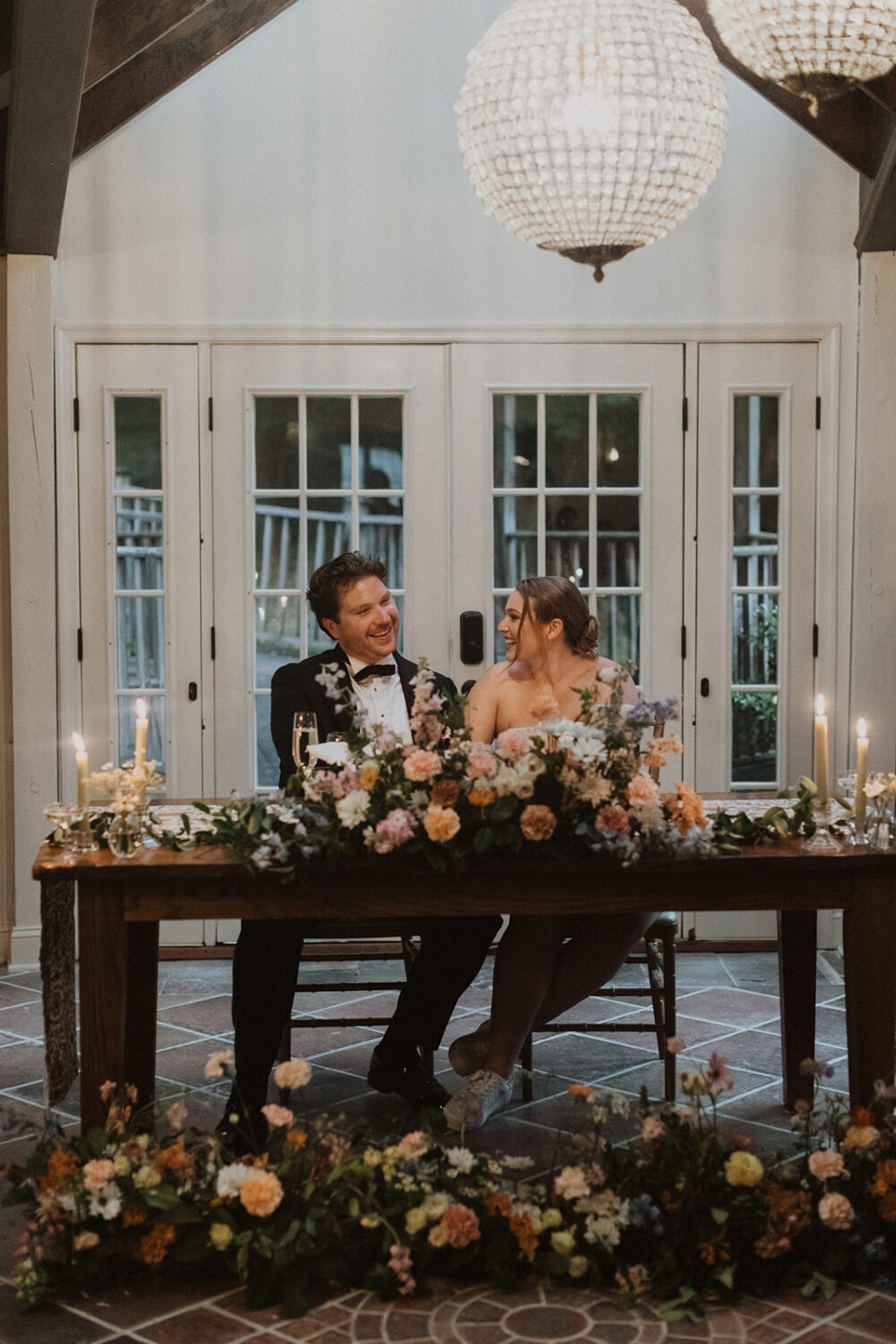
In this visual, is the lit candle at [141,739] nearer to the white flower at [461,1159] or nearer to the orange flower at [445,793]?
the orange flower at [445,793]

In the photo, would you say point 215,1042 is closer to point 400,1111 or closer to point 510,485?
point 400,1111

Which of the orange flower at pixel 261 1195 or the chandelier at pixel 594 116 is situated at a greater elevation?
the chandelier at pixel 594 116

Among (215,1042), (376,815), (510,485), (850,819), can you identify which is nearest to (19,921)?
(215,1042)

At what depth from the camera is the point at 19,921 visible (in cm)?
496

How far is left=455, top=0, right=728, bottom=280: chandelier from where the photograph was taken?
2.86 metres

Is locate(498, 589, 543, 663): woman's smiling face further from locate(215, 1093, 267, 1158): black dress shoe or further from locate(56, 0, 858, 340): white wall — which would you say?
locate(56, 0, 858, 340): white wall

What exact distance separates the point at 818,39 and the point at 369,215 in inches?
101

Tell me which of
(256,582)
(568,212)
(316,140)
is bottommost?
(256,582)

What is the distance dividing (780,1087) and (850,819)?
0.98 m

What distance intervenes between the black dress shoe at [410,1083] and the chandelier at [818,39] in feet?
7.57

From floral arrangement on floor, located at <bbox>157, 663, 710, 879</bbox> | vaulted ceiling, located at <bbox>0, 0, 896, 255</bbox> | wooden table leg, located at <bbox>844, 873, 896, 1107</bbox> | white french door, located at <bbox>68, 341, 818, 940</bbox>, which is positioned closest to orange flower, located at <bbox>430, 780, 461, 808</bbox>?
floral arrangement on floor, located at <bbox>157, 663, 710, 879</bbox>

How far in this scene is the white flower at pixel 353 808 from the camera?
271 cm

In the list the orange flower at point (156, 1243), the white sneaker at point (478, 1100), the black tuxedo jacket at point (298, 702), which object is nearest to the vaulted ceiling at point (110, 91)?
the black tuxedo jacket at point (298, 702)

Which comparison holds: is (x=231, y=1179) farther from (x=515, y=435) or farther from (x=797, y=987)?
(x=515, y=435)
